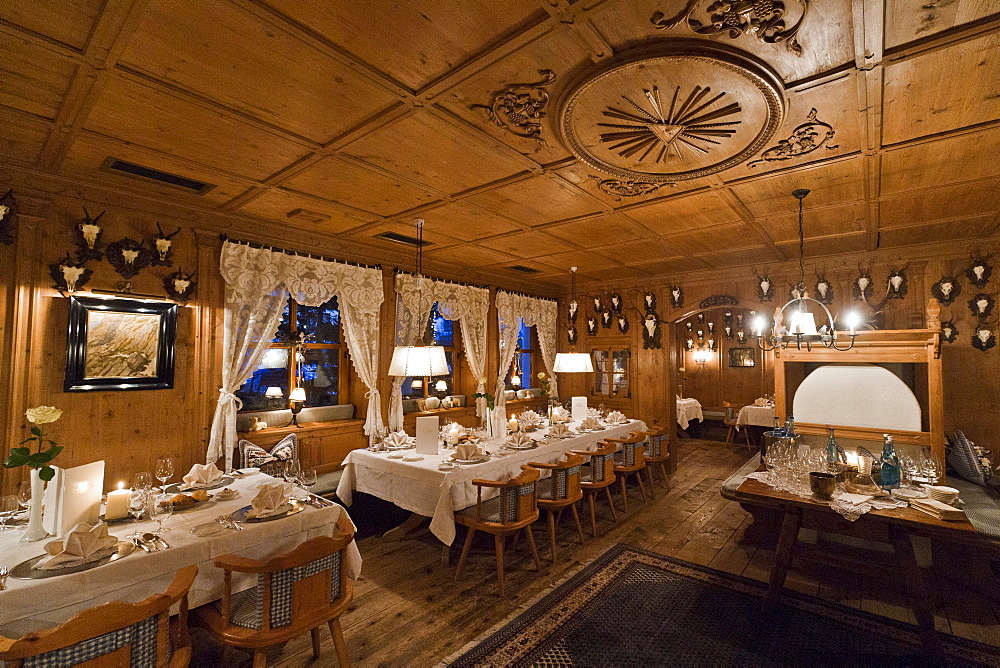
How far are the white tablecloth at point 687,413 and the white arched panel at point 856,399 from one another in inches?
171

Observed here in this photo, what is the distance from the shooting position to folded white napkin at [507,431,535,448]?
4264mm

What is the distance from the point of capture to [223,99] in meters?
2.29

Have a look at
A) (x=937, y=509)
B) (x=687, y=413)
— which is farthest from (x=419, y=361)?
(x=687, y=413)

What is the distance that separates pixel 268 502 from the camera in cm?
236

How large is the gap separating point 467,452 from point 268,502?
5.49 feet

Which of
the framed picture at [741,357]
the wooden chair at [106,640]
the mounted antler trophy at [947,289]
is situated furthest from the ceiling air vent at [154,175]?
the framed picture at [741,357]

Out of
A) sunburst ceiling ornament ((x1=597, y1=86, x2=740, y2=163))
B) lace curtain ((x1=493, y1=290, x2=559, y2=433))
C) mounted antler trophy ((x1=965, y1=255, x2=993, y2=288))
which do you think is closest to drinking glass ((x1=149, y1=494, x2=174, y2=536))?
sunburst ceiling ornament ((x1=597, y1=86, x2=740, y2=163))

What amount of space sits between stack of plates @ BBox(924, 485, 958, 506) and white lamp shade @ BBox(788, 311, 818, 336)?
119 centimetres

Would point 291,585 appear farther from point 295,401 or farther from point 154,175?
point 295,401

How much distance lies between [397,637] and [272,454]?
7.62 ft

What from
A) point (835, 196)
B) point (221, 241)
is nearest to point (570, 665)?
point (835, 196)

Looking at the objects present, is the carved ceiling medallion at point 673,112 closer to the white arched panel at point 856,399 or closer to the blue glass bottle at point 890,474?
the blue glass bottle at point 890,474

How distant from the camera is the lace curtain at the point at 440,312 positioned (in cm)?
551

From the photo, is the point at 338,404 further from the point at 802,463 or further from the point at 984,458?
the point at 984,458
